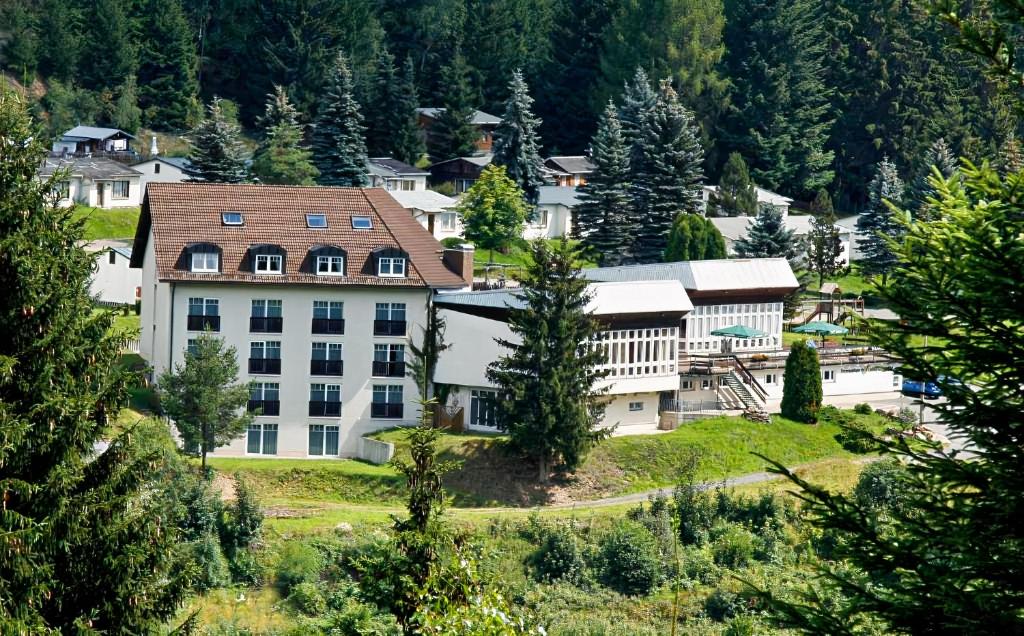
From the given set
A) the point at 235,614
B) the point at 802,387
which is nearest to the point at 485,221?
the point at 802,387

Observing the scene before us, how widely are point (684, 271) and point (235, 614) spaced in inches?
919

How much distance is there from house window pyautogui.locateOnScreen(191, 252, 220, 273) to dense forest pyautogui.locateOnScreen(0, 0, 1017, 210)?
140 feet

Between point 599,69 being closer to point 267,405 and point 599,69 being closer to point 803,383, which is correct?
point 803,383

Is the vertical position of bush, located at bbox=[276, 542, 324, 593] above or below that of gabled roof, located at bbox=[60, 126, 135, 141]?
below

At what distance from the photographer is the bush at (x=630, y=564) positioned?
4581 cm

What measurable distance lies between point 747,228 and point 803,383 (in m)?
23.4

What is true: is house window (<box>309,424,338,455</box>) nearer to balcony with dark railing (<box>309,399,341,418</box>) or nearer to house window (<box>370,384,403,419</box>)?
balcony with dark railing (<box>309,399,341,418</box>)

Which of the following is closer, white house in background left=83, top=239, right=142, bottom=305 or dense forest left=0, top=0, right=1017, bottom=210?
white house in background left=83, top=239, right=142, bottom=305

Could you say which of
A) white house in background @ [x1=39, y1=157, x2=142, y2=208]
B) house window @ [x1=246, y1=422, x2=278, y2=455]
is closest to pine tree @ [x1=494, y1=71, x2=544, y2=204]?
white house in background @ [x1=39, y1=157, x2=142, y2=208]

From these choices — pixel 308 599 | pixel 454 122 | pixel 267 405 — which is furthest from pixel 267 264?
pixel 454 122

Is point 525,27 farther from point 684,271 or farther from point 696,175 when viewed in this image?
point 684,271

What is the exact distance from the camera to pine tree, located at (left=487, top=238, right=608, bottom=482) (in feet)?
167


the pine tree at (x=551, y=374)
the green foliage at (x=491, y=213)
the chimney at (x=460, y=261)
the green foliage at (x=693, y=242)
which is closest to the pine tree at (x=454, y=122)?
the green foliage at (x=491, y=213)

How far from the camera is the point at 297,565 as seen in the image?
4503 cm
